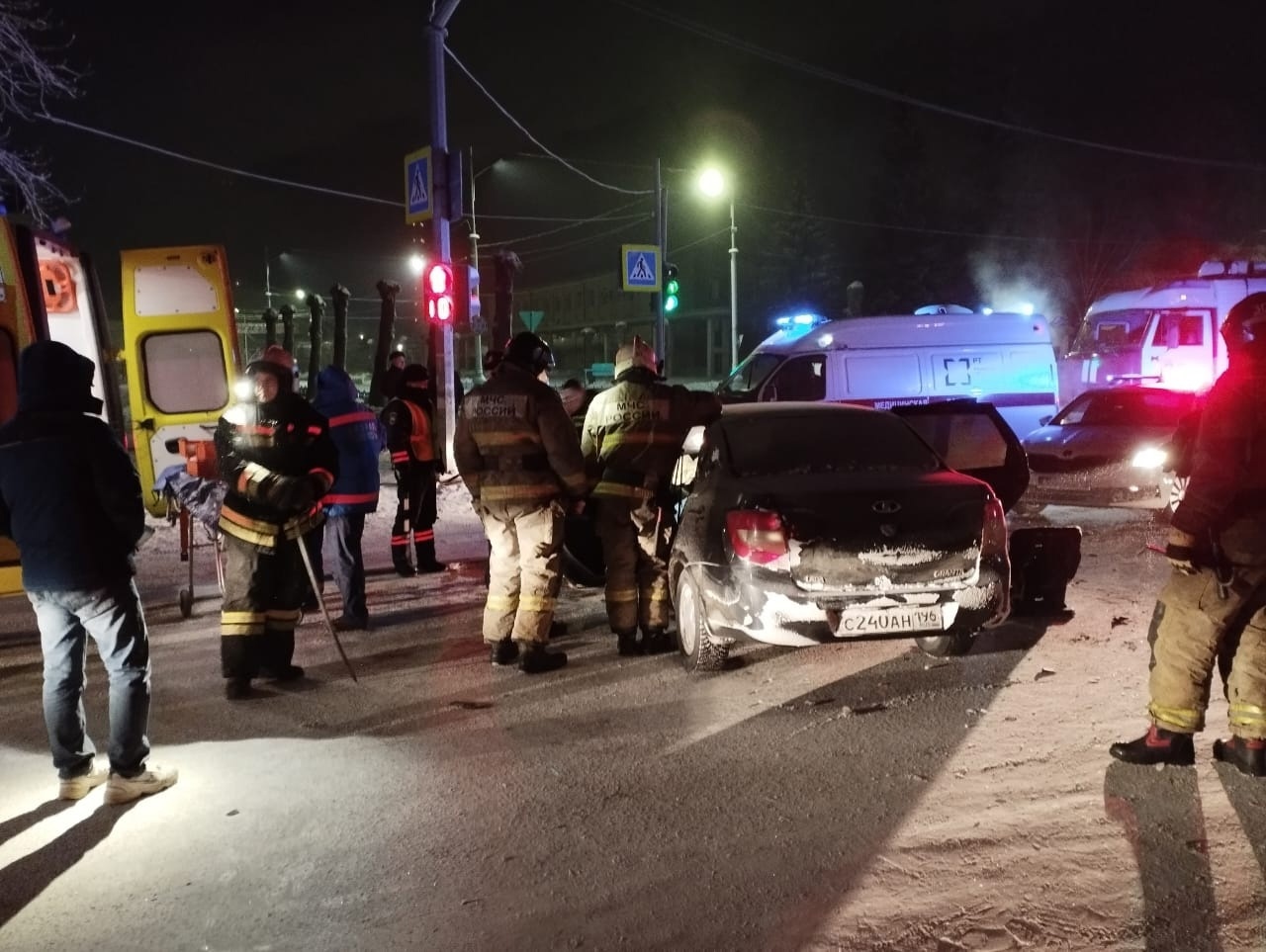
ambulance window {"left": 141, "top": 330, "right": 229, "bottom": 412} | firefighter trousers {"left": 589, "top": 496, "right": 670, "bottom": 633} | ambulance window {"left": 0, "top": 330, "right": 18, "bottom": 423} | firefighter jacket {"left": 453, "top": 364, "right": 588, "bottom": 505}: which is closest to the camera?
firefighter jacket {"left": 453, "top": 364, "right": 588, "bottom": 505}

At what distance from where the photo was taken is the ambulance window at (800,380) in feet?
48.6

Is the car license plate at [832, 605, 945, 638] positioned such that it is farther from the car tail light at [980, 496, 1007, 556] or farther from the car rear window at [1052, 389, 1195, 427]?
the car rear window at [1052, 389, 1195, 427]

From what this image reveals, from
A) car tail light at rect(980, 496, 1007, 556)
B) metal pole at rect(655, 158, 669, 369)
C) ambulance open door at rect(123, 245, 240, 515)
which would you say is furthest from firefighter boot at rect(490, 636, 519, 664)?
metal pole at rect(655, 158, 669, 369)

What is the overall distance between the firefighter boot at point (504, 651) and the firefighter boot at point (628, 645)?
64 cm

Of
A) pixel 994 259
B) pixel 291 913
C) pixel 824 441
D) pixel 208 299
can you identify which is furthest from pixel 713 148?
pixel 291 913

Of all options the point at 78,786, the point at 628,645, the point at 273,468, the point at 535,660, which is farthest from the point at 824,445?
the point at 78,786

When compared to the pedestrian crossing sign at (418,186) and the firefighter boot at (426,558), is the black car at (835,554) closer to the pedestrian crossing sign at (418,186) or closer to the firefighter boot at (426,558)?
the firefighter boot at (426,558)

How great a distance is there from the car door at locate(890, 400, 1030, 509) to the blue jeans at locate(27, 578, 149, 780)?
513 cm

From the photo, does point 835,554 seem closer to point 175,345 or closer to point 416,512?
point 416,512

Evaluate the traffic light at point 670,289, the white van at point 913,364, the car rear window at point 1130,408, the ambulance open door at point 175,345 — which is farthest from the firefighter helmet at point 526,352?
the traffic light at point 670,289

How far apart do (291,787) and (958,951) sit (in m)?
2.64

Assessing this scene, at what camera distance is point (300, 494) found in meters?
5.57

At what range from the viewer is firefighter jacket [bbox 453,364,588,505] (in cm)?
584

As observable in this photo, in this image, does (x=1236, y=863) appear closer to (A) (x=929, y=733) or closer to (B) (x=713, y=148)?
(A) (x=929, y=733)
